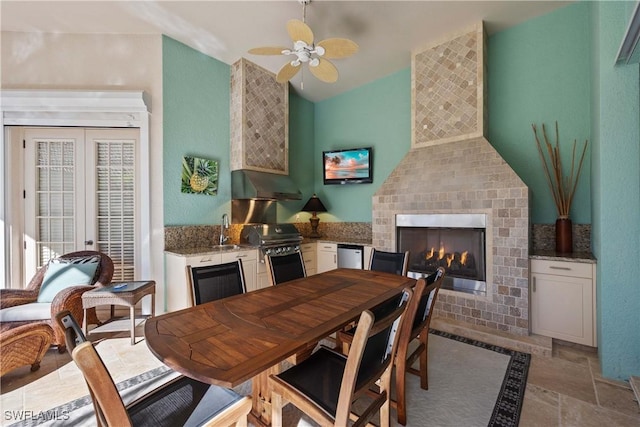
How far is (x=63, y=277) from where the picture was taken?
279cm

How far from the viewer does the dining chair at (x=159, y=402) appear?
2.80 feet

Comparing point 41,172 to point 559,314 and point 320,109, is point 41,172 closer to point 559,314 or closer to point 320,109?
point 320,109

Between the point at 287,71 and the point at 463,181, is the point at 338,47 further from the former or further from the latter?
the point at 463,181

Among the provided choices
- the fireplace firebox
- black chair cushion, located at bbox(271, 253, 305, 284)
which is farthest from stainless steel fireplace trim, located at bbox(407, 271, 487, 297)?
black chair cushion, located at bbox(271, 253, 305, 284)

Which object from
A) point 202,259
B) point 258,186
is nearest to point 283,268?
point 202,259

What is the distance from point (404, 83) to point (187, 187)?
366 cm

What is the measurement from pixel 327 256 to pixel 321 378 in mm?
3232

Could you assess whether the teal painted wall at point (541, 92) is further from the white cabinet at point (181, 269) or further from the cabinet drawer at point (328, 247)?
the white cabinet at point (181, 269)

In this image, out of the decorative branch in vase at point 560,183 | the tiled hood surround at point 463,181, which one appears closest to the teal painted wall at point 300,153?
the tiled hood surround at point 463,181

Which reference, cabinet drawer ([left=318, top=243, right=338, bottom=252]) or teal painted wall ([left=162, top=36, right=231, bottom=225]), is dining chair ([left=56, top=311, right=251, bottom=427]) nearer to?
teal painted wall ([left=162, top=36, right=231, bottom=225])

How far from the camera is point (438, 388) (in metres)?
2.03

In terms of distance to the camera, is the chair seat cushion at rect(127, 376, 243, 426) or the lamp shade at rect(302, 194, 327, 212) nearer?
the chair seat cushion at rect(127, 376, 243, 426)

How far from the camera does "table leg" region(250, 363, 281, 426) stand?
1623 millimetres

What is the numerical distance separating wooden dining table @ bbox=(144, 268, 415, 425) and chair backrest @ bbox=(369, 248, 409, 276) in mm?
571
